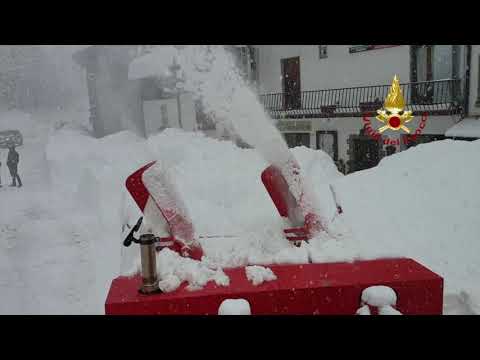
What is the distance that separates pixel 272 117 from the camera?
443cm

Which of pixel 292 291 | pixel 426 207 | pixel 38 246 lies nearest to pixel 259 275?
pixel 292 291

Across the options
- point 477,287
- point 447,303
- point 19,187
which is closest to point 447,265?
point 477,287

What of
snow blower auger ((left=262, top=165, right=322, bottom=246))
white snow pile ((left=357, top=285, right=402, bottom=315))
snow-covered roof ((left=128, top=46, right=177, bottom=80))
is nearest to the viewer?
white snow pile ((left=357, top=285, right=402, bottom=315))

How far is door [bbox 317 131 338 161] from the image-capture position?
14.4ft

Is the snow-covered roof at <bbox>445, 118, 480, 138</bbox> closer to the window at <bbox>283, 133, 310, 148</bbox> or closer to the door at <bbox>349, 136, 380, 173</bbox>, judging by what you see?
the door at <bbox>349, 136, 380, 173</bbox>

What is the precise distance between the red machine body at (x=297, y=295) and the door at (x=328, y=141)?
2488mm

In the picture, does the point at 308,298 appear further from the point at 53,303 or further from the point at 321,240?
the point at 53,303

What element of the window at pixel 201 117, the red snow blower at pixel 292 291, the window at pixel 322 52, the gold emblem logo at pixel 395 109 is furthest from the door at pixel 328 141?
the red snow blower at pixel 292 291

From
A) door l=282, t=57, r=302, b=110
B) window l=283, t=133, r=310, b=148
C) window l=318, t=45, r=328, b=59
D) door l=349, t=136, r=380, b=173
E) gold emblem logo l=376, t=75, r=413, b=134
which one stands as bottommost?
door l=349, t=136, r=380, b=173

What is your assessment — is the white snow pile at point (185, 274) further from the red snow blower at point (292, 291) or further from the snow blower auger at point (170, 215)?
the snow blower auger at point (170, 215)

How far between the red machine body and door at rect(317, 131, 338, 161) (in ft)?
8.16

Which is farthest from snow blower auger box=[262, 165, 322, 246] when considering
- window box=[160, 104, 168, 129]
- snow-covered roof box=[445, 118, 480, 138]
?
window box=[160, 104, 168, 129]

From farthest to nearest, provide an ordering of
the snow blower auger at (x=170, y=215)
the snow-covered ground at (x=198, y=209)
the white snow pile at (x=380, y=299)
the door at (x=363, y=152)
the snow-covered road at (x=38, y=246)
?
1. the door at (x=363, y=152)
2. the snow-covered road at (x=38, y=246)
3. the snow-covered ground at (x=198, y=209)
4. the snow blower auger at (x=170, y=215)
5. the white snow pile at (x=380, y=299)

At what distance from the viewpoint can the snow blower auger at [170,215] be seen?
8.01ft
